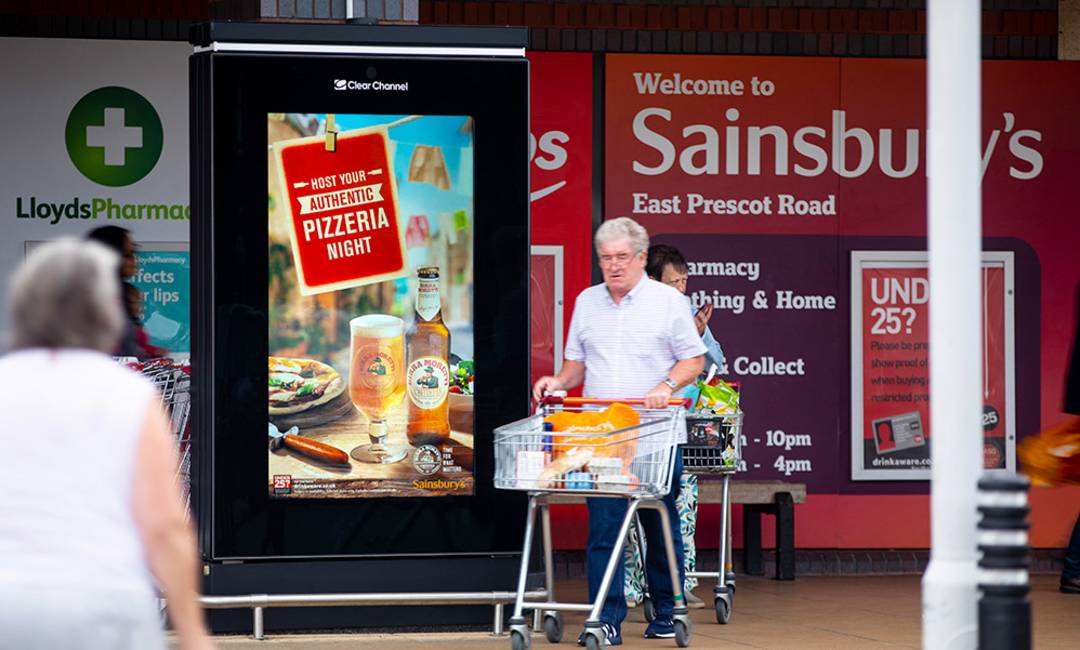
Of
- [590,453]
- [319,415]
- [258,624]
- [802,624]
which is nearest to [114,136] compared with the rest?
[319,415]

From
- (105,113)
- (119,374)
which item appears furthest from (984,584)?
(105,113)

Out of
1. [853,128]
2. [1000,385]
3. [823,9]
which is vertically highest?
[823,9]

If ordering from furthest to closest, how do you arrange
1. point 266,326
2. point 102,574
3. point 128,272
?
point 128,272 → point 266,326 → point 102,574

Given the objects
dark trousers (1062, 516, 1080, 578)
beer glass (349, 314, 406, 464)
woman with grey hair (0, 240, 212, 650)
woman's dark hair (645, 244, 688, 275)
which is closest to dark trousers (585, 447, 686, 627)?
beer glass (349, 314, 406, 464)

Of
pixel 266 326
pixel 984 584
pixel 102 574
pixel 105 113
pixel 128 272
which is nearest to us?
pixel 102 574

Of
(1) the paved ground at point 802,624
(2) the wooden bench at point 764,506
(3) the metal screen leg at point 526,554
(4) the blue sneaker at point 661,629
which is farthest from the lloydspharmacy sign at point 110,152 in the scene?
(4) the blue sneaker at point 661,629

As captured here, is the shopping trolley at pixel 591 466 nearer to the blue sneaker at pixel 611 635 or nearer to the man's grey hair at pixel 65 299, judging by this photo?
the blue sneaker at pixel 611 635

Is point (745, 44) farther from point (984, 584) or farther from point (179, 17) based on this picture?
point (984, 584)

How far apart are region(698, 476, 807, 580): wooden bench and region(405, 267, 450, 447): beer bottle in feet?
9.06

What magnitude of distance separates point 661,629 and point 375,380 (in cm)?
175

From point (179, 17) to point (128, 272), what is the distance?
2.85m

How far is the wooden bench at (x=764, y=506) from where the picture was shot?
35.6ft

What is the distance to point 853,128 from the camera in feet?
38.0

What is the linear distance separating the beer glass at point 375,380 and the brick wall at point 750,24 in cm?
362
